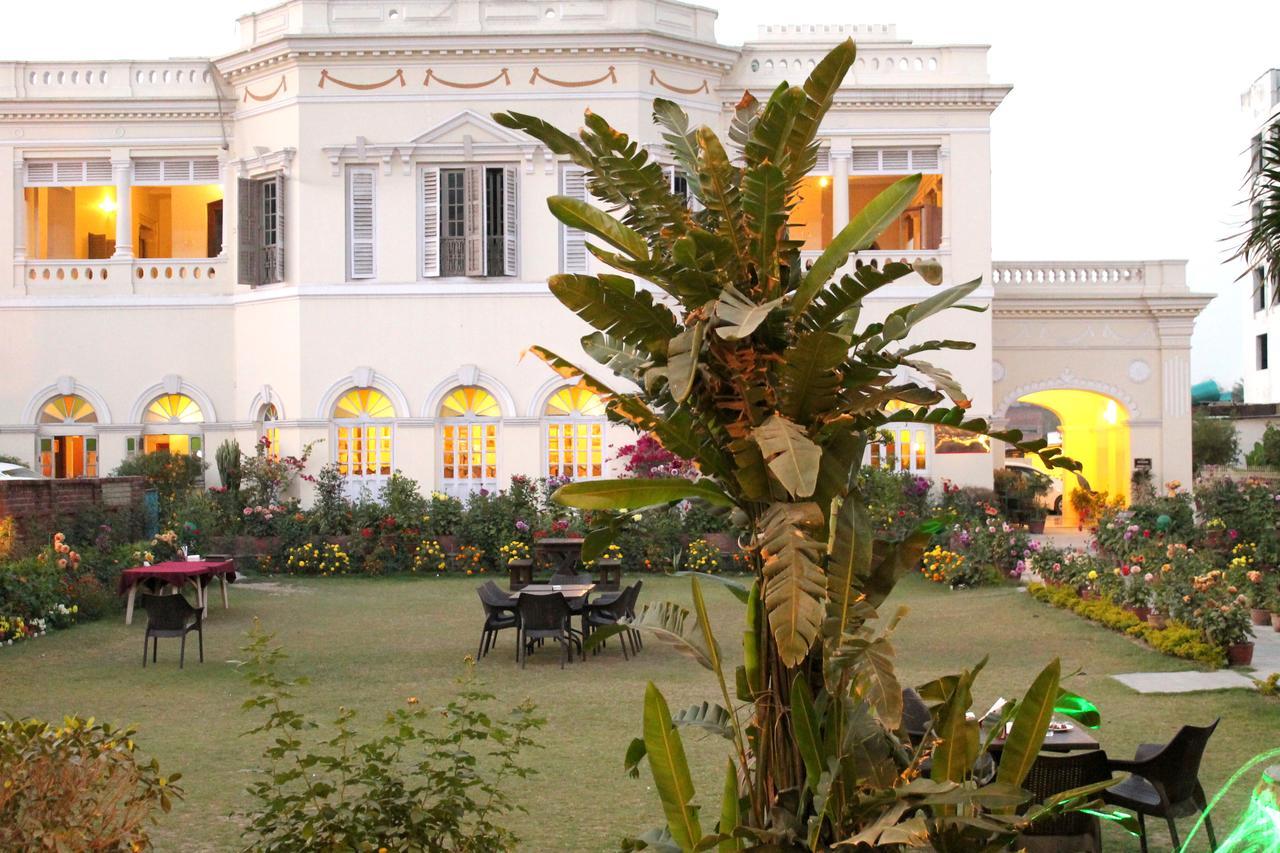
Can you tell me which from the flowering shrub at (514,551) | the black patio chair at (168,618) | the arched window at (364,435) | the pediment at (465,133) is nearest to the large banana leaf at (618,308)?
the black patio chair at (168,618)

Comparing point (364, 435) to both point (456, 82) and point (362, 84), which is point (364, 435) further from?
point (456, 82)

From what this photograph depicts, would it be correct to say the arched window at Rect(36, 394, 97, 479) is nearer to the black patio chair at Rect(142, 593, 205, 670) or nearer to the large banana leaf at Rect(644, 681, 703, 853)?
the black patio chair at Rect(142, 593, 205, 670)

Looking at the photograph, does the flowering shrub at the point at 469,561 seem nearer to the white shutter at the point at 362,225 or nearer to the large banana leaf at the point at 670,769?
the white shutter at the point at 362,225

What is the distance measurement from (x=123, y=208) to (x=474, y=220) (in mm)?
7068

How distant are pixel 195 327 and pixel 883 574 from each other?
2229cm

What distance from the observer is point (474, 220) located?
24.0 metres

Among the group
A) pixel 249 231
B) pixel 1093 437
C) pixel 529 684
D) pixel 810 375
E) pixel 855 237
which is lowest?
pixel 529 684

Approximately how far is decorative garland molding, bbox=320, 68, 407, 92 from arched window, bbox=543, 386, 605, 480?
20.7 ft

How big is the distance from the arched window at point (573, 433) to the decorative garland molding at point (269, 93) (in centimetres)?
745

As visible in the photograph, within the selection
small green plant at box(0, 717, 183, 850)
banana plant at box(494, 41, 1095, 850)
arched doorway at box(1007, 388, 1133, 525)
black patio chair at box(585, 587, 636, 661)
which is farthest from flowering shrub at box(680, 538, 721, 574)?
small green plant at box(0, 717, 183, 850)

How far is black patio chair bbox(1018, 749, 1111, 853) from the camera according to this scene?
6.28 metres

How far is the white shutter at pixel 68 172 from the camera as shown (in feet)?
85.4

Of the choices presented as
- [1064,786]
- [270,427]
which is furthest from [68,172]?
[1064,786]

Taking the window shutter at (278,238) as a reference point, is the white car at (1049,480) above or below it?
below
